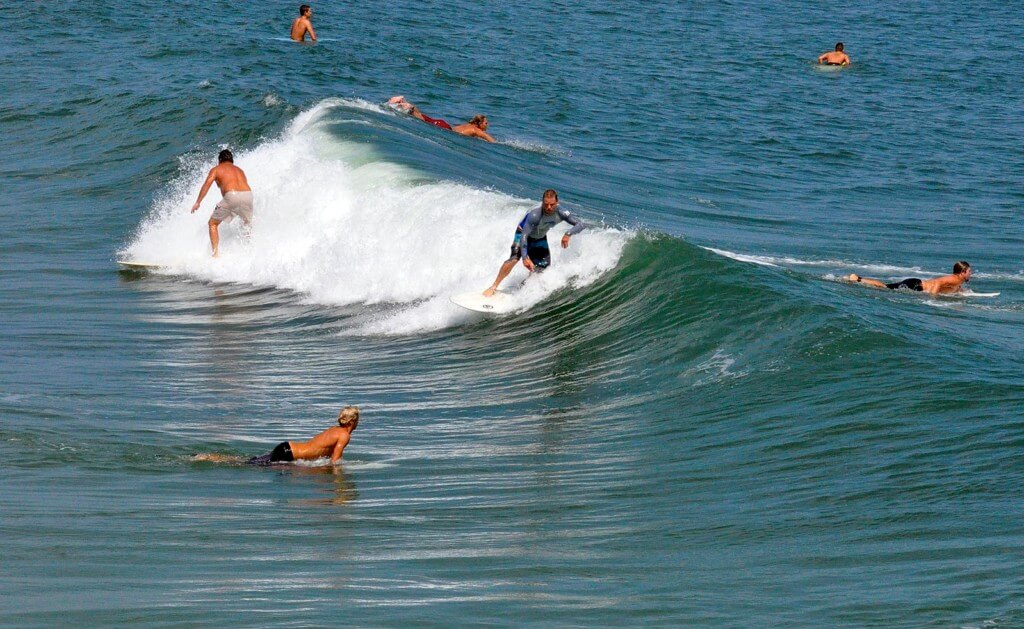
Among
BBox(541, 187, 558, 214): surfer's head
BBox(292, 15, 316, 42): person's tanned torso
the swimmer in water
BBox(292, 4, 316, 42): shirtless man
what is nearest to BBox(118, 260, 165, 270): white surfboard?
BBox(541, 187, 558, 214): surfer's head

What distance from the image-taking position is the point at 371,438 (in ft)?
35.4

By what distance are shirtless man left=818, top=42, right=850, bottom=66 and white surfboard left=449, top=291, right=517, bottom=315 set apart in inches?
991

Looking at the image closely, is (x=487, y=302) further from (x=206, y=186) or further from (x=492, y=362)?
(x=206, y=186)

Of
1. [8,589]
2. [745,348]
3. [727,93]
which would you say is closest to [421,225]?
[745,348]

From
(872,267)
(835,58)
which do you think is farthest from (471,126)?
(835,58)

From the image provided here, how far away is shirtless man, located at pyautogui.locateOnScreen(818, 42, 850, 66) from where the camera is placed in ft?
125

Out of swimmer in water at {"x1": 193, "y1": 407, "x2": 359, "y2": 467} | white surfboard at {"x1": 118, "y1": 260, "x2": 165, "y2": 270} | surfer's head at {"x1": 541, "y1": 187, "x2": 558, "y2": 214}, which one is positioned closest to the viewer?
swimmer in water at {"x1": 193, "y1": 407, "x2": 359, "y2": 467}

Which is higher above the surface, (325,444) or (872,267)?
(325,444)

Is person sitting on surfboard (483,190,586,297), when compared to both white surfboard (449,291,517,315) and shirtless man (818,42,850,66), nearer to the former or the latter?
white surfboard (449,291,517,315)

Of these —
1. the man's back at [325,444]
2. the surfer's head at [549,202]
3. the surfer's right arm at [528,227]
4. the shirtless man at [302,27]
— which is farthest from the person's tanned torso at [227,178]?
the shirtless man at [302,27]

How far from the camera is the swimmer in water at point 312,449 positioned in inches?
382

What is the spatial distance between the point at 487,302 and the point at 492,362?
1.51 meters

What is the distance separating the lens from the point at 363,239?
58.5ft

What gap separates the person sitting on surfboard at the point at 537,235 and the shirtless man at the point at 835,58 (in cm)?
2461
